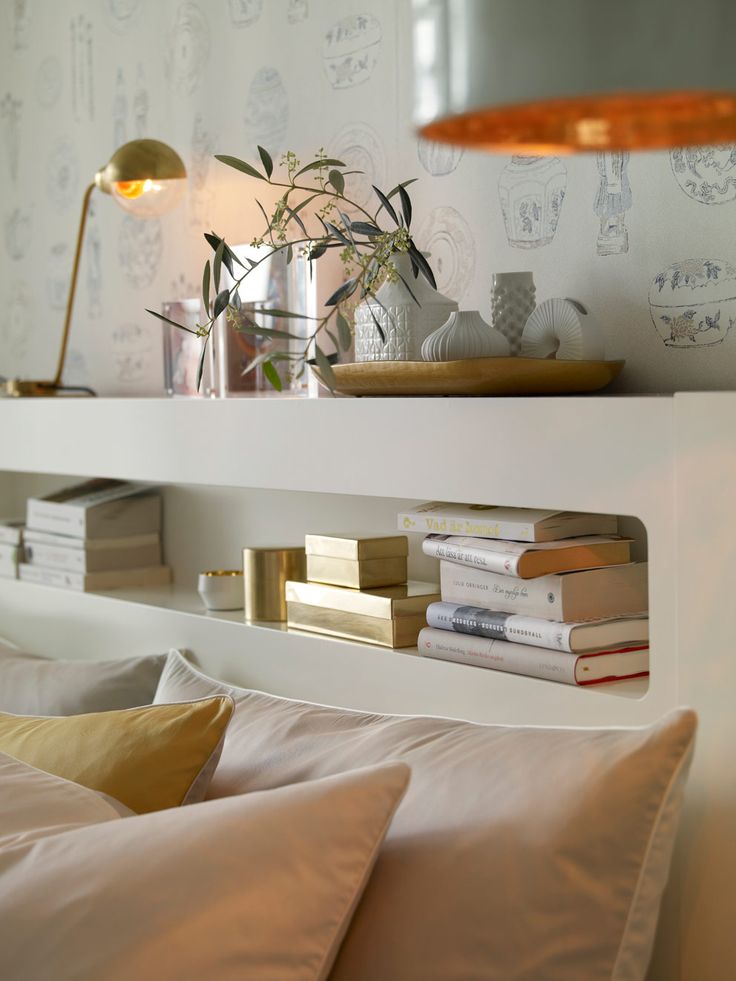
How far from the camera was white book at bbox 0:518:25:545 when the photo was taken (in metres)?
2.27

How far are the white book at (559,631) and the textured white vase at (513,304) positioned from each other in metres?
0.33

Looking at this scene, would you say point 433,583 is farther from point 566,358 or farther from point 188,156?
point 188,156

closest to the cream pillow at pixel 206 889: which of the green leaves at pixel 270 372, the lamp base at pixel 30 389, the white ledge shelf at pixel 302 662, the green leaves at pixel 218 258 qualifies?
the white ledge shelf at pixel 302 662

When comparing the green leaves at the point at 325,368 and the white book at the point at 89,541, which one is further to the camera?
the white book at the point at 89,541

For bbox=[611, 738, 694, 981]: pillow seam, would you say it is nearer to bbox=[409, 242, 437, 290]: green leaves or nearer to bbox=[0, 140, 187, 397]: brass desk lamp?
bbox=[409, 242, 437, 290]: green leaves

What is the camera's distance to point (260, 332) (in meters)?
1.49

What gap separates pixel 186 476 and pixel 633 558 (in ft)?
2.29

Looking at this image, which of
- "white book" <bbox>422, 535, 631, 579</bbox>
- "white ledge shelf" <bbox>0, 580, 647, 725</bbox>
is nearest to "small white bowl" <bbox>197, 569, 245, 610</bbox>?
"white ledge shelf" <bbox>0, 580, 647, 725</bbox>

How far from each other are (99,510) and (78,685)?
45 cm

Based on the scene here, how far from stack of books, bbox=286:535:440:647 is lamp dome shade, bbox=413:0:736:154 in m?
0.99

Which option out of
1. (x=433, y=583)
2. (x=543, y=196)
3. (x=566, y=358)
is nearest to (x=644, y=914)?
(x=566, y=358)

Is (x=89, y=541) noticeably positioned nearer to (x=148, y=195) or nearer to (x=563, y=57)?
(x=148, y=195)

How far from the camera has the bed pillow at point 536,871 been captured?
97 cm

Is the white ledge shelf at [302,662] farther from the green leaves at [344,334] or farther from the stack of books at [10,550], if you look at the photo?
the green leaves at [344,334]
